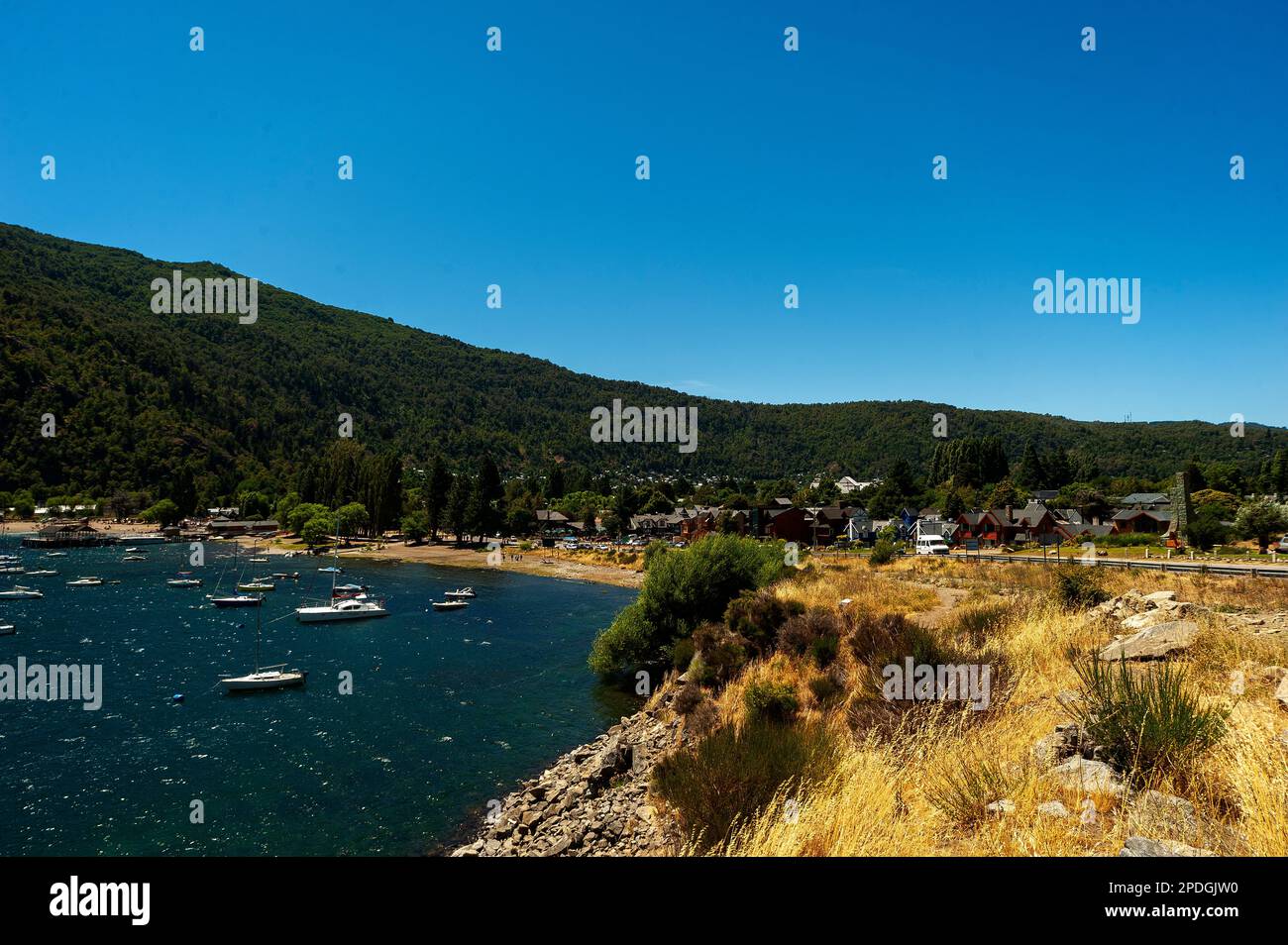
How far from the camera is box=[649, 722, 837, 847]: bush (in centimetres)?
831

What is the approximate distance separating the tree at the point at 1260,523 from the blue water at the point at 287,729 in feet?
127

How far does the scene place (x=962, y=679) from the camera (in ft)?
39.0

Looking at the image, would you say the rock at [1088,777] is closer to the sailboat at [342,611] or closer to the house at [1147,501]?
the sailboat at [342,611]

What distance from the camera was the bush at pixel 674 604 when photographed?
32.4 metres

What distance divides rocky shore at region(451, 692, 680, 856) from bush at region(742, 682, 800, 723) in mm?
3316

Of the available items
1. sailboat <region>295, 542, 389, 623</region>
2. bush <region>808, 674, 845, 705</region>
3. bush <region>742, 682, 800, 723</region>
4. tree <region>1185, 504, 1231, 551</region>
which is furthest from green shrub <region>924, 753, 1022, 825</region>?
sailboat <region>295, 542, 389, 623</region>

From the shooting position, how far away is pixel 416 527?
106 metres

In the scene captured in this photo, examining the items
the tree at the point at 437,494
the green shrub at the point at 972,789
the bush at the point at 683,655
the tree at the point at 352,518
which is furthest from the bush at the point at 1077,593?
the tree at the point at 352,518

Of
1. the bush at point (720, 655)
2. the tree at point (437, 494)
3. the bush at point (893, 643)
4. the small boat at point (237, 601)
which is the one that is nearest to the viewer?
the bush at point (893, 643)

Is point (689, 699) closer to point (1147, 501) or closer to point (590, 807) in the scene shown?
point (590, 807)

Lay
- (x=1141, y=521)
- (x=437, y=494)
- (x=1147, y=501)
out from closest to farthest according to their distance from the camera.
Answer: (x=1141, y=521) → (x=1147, y=501) → (x=437, y=494)

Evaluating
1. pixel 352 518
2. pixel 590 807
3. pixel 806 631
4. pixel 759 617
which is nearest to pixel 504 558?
pixel 352 518

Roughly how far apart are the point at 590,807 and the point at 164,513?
147 meters
